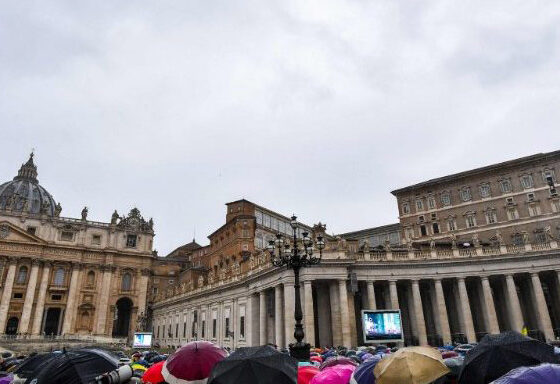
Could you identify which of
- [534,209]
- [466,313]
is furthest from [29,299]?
[534,209]

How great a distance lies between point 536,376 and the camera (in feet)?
9.98

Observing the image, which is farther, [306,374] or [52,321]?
[52,321]

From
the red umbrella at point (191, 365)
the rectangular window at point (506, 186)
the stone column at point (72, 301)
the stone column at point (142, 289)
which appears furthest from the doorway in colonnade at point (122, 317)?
the red umbrella at point (191, 365)

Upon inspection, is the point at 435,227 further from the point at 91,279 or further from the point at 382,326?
the point at 91,279

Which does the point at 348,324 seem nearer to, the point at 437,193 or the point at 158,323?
the point at 437,193

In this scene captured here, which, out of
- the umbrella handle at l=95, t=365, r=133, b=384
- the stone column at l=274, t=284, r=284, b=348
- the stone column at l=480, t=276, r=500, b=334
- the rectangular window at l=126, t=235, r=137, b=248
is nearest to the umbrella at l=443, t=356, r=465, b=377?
the umbrella handle at l=95, t=365, r=133, b=384

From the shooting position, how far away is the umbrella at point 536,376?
9.85 ft

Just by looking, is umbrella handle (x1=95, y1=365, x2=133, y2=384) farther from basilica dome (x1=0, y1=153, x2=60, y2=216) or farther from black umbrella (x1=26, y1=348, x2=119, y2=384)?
basilica dome (x1=0, y1=153, x2=60, y2=216)

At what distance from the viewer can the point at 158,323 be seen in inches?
2889

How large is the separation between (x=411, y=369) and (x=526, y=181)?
54.3 metres

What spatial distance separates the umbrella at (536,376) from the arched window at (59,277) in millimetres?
79988

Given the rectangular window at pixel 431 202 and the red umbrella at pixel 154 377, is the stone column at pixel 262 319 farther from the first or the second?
the red umbrella at pixel 154 377

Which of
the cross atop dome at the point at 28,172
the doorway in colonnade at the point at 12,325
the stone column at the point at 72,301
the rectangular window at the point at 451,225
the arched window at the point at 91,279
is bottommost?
the doorway in colonnade at the point at 12,325

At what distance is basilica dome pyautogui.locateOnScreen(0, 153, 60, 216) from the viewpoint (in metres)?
73.7
